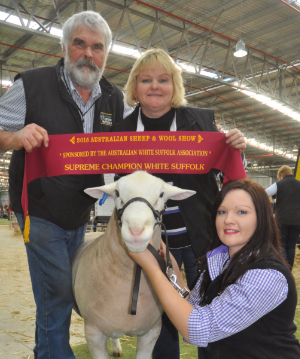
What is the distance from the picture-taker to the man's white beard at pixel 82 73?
2295mm

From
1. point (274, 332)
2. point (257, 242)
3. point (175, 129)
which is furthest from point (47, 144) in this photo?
point (274, 332)

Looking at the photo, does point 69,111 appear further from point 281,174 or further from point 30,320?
point 281,174

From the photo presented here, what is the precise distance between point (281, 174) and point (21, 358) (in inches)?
211

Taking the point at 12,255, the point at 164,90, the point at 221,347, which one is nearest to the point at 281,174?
the point at 164,90

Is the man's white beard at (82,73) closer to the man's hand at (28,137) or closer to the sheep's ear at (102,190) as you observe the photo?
the man's hand at (28,137)

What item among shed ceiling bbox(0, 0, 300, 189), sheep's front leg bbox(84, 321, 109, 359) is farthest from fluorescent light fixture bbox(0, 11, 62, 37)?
sheep's front leg bbox(84, 321, 109, 359)

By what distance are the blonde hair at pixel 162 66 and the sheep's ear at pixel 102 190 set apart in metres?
0.80

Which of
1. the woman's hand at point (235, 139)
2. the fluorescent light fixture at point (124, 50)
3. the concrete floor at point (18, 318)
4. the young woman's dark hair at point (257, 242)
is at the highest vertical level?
Answer: the fluorescent light fixture at point (124, 50)

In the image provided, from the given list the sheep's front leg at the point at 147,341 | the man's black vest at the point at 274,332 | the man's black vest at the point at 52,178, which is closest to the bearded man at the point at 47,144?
the man's black vest at the point at 52,178

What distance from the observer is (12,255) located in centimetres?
921

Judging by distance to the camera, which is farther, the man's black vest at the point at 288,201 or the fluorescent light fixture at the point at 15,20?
the fluorescent light fixture at the point at 15,20

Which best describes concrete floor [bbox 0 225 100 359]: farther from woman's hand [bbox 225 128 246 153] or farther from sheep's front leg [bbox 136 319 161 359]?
woman's hand [bbox 225 128 246 153]

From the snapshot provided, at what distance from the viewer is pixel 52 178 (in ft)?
7.13

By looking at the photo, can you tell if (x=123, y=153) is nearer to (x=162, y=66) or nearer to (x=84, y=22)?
(x=162, y=66)
